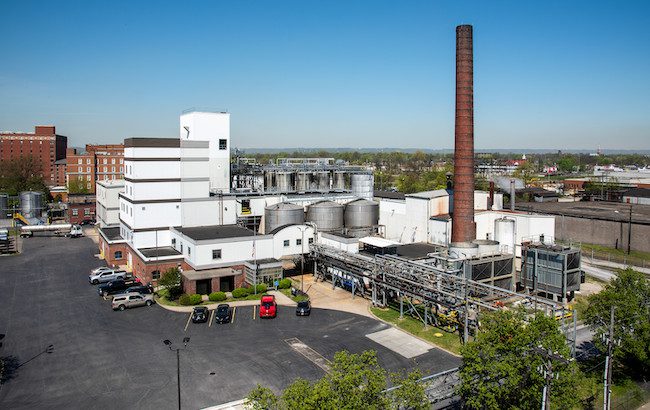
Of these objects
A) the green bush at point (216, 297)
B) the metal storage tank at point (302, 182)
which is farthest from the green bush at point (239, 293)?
the metal storage tank at point (302, 182)

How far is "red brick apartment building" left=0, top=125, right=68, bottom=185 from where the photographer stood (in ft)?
520

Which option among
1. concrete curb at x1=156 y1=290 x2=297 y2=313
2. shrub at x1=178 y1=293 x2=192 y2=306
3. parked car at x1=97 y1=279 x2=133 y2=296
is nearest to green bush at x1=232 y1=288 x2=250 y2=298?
concrete curb at x1=156 y1=290 x2=297 y2=313

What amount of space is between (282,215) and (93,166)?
313 feet

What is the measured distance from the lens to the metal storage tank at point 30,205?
10006 centimetres

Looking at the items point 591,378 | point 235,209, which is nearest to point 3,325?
Result: point 235,209

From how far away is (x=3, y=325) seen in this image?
39.6m

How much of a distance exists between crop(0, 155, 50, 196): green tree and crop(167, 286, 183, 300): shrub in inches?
3551

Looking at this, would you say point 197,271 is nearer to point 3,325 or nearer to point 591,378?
point 3,325

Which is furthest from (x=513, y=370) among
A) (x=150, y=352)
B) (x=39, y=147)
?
(x=39, y=147)

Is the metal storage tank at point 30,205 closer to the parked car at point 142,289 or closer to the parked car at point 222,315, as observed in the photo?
the parked car at point 142,289

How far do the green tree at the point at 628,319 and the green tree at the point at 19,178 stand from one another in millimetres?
122385

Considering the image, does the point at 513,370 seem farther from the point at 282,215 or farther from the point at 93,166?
the point at 93,166

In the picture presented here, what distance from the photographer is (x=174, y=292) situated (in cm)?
4709

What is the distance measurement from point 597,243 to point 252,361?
62097 mm
